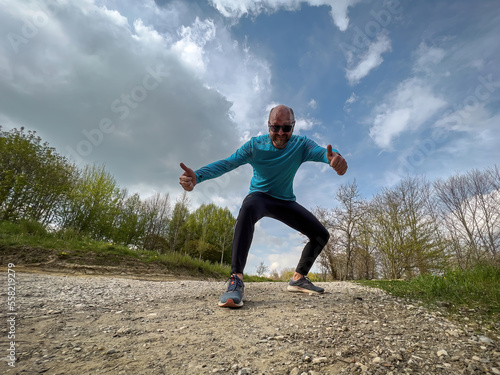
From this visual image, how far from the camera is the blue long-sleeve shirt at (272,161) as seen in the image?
11.2 ft

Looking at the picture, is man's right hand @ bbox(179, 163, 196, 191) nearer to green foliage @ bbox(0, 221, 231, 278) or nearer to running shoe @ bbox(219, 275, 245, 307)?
running shoe @ bbox(219, 275, 245, 307)

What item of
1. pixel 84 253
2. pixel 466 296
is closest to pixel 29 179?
pixel 84 253

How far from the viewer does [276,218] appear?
358 centimetres

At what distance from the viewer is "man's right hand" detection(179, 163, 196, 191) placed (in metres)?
Result: 3.02

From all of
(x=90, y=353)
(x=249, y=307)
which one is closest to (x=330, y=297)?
(x=249, y=307)

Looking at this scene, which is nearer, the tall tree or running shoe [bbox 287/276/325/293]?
running shoe [bbox 287/276/325/293]

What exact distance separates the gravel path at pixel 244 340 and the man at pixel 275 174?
0.97m

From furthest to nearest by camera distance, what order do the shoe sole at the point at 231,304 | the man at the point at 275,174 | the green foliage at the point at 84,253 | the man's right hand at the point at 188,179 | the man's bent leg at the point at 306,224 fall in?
the green foliage at the point at 84,253
the man's bent leg at the point at 306,224
the man at the point at 275,174
the man's right hand at the point at 188,179
the shoe sole at the point at 231,304

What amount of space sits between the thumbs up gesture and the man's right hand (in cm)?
167

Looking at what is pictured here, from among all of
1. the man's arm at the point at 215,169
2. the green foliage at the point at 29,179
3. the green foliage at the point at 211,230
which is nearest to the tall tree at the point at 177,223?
the green foliage at the point at 211,230

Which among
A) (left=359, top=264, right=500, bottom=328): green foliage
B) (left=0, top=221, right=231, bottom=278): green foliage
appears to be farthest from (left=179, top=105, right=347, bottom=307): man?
(left=0, top=221, right=231, bottom=278): green foliage

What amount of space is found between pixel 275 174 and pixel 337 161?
872 mm

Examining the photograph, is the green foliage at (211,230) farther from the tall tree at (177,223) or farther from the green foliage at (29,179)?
the green foliage at (29,179)

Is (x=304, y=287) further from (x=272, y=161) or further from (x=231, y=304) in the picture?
(x=272, y=161)
